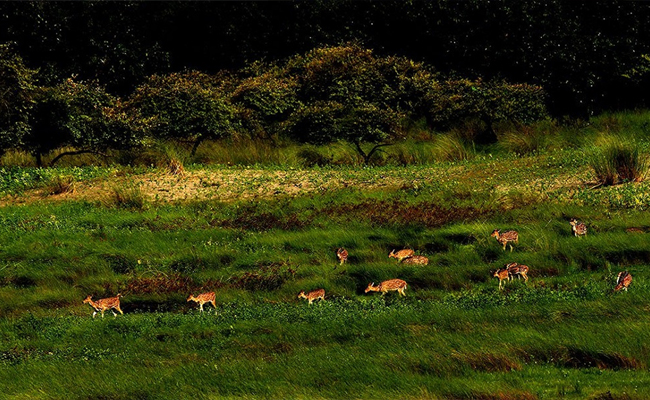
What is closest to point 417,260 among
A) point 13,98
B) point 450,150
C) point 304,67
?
point 450,150

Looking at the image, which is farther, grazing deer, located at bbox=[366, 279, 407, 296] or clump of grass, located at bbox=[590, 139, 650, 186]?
clump of grass, located at bbox=[590, 139, 650, 186]

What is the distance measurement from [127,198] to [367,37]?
1429 cm

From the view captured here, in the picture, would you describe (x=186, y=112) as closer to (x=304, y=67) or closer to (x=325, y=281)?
(x=304, y=67)

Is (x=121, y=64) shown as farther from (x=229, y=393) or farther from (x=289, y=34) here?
(x=229, y=393)

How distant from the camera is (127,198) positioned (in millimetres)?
20875

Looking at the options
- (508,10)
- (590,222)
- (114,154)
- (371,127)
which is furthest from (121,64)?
(590,222)

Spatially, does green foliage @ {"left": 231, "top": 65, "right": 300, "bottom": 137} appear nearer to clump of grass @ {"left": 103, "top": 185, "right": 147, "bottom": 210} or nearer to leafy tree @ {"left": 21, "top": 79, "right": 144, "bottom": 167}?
leafy tree @ {"left": 21, "top": 79, "right": 144, "bottom": 167}

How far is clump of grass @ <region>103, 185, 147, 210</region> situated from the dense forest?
5269 mm

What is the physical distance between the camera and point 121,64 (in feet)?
106

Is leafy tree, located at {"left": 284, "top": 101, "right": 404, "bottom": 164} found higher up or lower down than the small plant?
higher up

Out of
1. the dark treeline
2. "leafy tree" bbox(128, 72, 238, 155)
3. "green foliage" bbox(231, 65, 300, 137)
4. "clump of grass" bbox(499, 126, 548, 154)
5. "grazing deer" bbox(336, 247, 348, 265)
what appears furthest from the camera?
the dark treeline

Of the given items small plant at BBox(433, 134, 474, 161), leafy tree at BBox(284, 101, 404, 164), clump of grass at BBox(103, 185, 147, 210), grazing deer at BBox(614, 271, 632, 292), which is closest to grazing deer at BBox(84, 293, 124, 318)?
clump of grass at BBox(103, 185, 147, 210)

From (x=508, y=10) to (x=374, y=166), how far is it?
8837 millimetres

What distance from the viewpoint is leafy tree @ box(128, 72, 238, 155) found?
88.1ft
